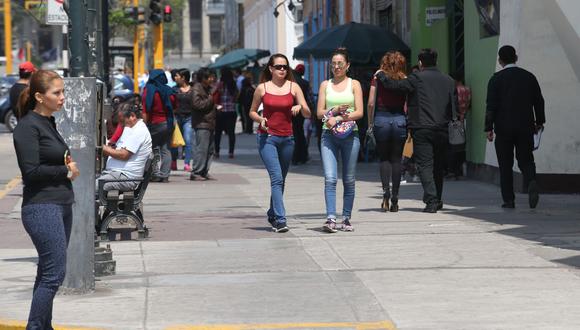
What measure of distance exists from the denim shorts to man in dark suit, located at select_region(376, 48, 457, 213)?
1.24 feet

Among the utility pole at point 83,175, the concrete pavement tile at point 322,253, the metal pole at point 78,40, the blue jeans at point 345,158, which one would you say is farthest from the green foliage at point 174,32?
the utility pole at point 83,175

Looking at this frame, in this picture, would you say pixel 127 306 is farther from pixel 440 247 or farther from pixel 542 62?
pixel 542 62

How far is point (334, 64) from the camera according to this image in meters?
13.2

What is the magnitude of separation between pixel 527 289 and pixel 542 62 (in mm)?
7815

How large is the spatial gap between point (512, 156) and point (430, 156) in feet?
3.27

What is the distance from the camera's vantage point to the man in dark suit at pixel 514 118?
15.2 metres

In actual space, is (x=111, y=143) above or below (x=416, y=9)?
below

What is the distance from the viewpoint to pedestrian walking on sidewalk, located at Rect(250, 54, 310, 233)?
43.3 ft

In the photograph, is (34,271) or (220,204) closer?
(34,271)

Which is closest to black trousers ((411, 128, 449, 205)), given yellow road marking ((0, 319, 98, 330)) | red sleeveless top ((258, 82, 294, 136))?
red sleeveless top ((258, 82, 294, 136))

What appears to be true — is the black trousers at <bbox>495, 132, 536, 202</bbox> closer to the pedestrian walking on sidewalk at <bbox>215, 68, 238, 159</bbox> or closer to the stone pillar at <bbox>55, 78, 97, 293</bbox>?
the stone pillar at <bbox>55, 78, 97, 293</bbox>

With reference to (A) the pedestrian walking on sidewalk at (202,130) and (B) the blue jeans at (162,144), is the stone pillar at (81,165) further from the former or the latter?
(A) the pedestrian walking on sidewalk at (202,130)

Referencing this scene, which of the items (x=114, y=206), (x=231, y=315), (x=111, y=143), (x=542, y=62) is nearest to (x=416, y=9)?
(x=542, y=62)

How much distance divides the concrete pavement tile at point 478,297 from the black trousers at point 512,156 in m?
4.97
